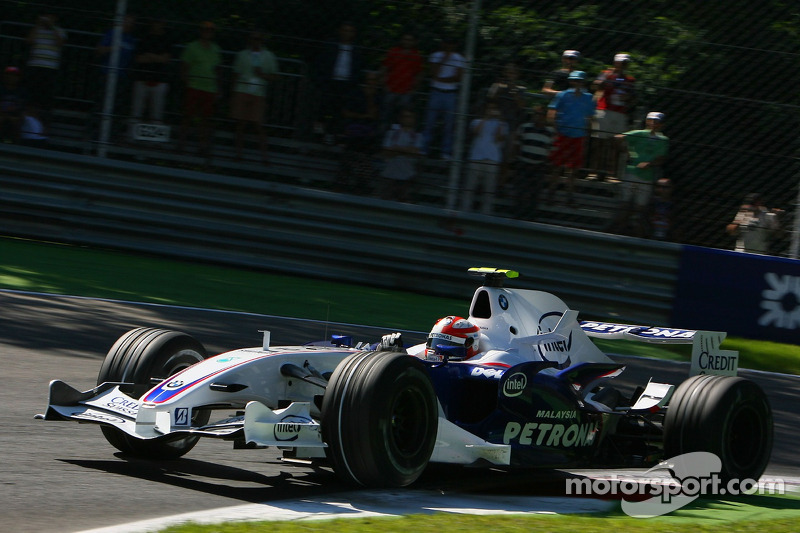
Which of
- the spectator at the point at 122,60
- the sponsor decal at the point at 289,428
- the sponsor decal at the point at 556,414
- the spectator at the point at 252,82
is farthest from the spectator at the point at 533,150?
the sponsor decal at the point at 289,428

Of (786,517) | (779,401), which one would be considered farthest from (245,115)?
(786,517)

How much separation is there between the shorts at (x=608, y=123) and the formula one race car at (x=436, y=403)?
5.41 m

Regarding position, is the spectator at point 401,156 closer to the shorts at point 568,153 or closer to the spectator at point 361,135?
the spectator at point 361,135

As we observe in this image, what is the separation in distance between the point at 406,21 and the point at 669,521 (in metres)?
8.98

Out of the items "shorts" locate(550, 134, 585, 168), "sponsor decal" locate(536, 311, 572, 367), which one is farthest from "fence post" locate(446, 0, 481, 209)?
"sponsor decal" locate(536, 311, 572, 367)

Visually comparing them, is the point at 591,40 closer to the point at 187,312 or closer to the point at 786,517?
the point at 187,312

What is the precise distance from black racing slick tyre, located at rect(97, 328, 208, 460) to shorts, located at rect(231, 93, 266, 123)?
290 inches

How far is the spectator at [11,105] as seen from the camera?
44.0 ft

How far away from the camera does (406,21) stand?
44.0 feet

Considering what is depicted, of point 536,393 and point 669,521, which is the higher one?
point 536,393

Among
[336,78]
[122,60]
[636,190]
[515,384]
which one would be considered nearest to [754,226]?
[636,190]

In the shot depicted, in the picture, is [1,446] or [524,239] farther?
[524,239]

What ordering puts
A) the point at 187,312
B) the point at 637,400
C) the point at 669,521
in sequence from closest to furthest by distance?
the point at 669,521, the point at 637,400, the point at 187,312

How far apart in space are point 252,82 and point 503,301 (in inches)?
282
